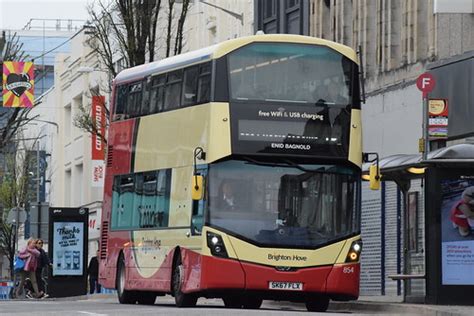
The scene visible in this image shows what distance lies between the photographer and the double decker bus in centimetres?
2634

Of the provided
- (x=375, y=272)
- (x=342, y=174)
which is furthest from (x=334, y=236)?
(x=375, y=272)

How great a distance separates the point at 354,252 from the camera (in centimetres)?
2686

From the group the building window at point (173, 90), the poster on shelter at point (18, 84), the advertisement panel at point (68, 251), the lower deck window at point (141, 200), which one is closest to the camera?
the building window at point (173, 90)

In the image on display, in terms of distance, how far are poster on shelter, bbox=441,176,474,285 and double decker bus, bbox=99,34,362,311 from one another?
156 centimetres

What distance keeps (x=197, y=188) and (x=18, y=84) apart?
22145mm

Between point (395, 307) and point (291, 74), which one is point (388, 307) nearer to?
point (395, 307)

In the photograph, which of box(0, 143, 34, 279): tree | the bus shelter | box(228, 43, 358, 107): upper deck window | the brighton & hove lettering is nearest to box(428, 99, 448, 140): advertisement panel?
the bus shelter

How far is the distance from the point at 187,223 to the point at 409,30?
10.9 meters

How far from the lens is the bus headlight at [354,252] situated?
2680 centimetres

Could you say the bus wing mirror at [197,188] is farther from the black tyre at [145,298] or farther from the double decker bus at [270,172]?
the black tyre at [145,298]

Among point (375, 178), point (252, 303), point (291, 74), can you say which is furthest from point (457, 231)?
point (252, 303)

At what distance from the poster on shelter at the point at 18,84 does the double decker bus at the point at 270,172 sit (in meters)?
19.6

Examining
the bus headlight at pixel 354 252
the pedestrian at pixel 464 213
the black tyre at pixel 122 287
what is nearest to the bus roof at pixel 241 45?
the pedestrian at pixel 464 213

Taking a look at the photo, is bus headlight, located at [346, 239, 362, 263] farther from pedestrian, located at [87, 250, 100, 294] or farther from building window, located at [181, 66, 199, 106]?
Answer: pedestrian, located at [87, 250, 100, 294]
